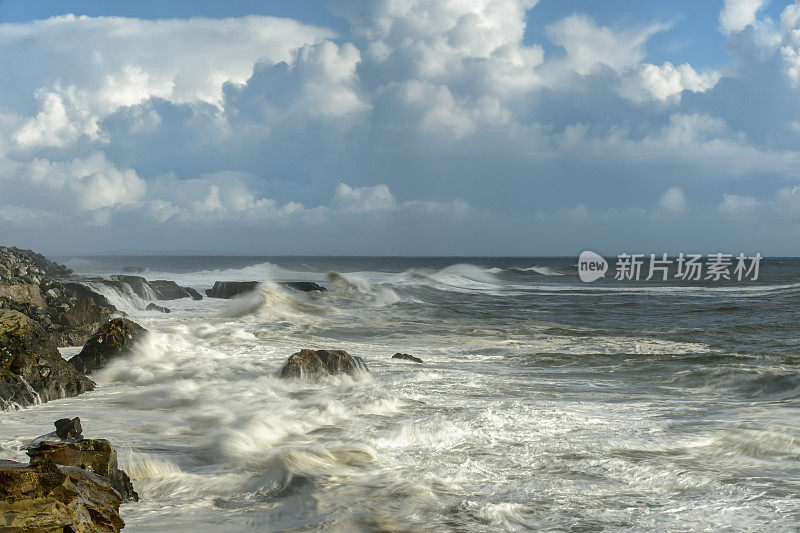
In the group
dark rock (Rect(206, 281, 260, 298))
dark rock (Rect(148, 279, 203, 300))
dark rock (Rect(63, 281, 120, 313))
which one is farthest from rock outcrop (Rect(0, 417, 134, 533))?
dark rock (Rect(206, 281, 260, 298))

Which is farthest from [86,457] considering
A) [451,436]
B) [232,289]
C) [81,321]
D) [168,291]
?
[232,289]

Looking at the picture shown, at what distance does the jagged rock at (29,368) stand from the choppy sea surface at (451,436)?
0.85ft

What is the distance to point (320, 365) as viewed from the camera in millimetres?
9336

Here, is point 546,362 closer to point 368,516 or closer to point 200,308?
point 368,516

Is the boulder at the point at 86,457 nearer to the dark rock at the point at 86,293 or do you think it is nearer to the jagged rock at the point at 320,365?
the jagged rock at the point at 320,365

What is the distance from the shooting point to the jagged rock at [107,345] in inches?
372

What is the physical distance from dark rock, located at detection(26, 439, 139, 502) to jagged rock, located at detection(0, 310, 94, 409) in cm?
321

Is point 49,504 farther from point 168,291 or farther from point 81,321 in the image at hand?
point 168,291

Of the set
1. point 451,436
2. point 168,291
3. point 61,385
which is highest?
point 451,436

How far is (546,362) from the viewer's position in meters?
12.2

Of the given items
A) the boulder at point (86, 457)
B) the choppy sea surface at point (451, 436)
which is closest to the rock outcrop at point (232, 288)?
the choppy sea surface at point (451, 436)

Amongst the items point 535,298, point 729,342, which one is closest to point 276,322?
point 729,342

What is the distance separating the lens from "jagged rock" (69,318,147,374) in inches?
372

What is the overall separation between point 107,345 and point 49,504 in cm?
712
